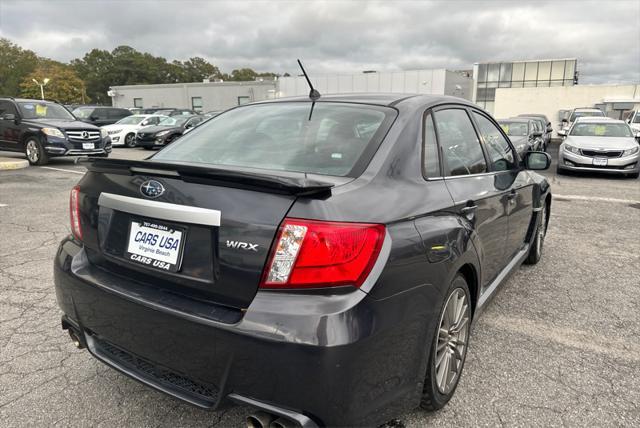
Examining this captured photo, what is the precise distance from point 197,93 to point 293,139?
165ft

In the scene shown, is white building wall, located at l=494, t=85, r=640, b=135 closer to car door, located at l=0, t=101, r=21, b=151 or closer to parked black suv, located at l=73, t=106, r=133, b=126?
parked black suv, located at l=73, t=106, r=133, b=126

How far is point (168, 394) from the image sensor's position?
6.29ft

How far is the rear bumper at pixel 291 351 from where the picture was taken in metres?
1.62

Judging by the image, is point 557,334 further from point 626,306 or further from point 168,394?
point 168,394

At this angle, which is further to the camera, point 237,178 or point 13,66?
point 13,66

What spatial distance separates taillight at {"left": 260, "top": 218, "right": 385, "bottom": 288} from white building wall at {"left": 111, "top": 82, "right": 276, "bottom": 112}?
44.3m

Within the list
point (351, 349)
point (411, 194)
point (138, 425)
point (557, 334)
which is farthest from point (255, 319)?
point (557, 334)

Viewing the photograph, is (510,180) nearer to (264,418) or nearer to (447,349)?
(447,349)

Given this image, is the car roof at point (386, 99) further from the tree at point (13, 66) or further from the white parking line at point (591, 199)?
the tree at point (13, 66)

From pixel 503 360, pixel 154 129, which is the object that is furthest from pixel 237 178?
pixel 154 129

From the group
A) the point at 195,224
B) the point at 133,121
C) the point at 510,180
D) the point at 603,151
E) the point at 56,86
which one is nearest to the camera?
the point at 195,224

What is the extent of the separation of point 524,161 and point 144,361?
3466mm

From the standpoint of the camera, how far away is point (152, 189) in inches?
78.0

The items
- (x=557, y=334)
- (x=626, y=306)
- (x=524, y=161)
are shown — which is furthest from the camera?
(x=524, y=161)
